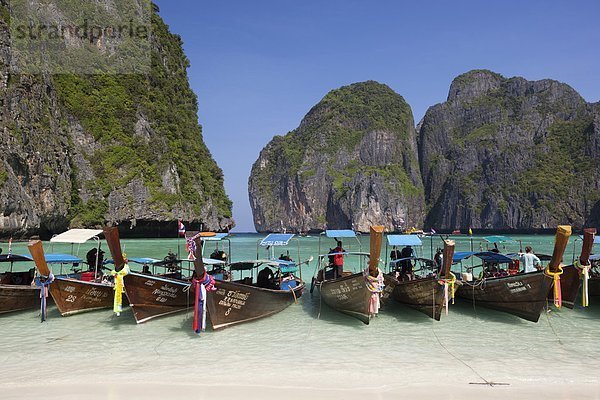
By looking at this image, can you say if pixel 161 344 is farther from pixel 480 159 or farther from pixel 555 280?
pixel 480 159

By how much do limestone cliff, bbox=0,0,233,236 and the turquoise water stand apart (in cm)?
3081

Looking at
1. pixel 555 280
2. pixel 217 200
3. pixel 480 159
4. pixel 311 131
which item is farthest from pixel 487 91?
pixel 555 280

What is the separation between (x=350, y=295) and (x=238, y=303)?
266 cm

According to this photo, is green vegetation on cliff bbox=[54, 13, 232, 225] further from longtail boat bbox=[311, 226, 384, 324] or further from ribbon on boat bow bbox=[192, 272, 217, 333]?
ribbon on boat bow bbox=[192, 272, 217, 333]

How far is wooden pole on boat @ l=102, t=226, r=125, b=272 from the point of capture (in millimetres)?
10003

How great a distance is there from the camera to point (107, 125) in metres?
58.3

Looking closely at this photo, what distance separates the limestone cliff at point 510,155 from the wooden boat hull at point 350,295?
4771 inches

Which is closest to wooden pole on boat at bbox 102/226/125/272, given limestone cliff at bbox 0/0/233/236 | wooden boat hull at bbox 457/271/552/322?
wooden boat hull at bbox 457/271/552/322

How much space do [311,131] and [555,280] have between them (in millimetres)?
146931

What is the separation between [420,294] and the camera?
1170 centimetres

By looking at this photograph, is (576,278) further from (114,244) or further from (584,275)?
(114,244)

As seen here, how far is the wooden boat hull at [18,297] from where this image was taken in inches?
476

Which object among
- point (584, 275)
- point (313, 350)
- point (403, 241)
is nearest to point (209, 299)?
point (313, 350)

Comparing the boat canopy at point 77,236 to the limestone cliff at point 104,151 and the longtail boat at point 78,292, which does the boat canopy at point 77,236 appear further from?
the limestone cliff at point 104,151
